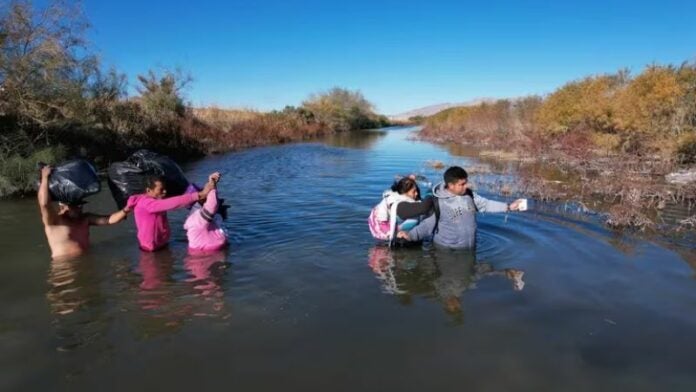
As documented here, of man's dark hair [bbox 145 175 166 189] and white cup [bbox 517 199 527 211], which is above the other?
man's dark hair [bbox 145 175 166 189]

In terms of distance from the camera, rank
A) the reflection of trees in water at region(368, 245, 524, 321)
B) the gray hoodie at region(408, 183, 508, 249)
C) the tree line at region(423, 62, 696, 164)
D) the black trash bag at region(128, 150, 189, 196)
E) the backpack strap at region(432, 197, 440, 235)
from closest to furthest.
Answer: the reflection of trees in water at region(368, 245, 524, 321) < the gray hoodie at region(408, 183, 508, 249) < the backpack strap at region(432, 197, 440, 235) < the black trash bag at region(128, 150, 189, 196) < the tree line at region(423, 62, 696, 164)

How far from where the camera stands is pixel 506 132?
34219 mm

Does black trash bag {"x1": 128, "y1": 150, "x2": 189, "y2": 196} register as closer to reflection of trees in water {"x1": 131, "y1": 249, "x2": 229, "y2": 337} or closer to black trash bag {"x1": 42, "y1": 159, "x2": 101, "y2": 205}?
black trash bag {"x1": 42, "y1": 159, "x2": 101, "y2": 205}

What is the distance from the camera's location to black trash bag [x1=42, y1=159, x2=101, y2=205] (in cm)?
620

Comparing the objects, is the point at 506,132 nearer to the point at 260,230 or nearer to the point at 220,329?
the point at 260,230

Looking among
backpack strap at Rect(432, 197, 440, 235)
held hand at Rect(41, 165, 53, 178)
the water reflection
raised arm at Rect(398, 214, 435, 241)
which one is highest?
held hand at Rect(41, 165, 53, 178)

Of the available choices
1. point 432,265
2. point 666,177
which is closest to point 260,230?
point 432,265

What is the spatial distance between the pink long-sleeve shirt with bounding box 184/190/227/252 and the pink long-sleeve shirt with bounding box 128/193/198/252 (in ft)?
1.33

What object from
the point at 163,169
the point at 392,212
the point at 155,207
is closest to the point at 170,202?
the point at 155,207

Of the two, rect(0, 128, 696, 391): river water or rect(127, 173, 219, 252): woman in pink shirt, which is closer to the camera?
rect(0, 128, 696, 391): river water

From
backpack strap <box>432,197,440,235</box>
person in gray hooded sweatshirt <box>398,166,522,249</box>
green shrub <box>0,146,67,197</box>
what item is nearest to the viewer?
person in gray hooded sweatshirt <box>398,166,522,249</box>

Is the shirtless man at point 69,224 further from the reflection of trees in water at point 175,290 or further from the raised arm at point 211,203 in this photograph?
the raised arm at point 211,203

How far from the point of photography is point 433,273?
657cm

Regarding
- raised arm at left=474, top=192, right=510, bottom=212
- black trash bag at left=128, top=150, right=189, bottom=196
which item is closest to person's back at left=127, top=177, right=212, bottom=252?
black trash bag at left=128, top=150, right=189, bottom=196
